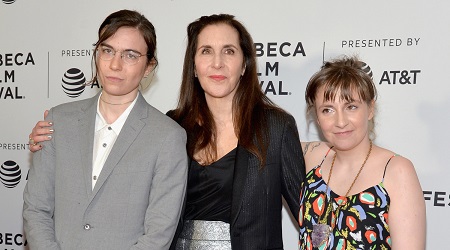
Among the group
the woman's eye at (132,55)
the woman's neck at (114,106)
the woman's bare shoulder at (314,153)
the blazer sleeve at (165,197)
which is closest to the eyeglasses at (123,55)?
the woman's eye at (132,55)

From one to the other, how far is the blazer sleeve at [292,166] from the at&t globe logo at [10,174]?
2.50 m

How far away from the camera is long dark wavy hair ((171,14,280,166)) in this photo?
231 cm

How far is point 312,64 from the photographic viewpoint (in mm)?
3227

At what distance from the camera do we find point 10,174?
158 inches

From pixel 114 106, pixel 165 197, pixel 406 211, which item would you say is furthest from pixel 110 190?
pixel 406 211

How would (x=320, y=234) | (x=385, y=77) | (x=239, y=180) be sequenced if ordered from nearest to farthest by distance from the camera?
1. (x=320, y=234)
2. (x=239, y=180)
3. (x=385, y=77)

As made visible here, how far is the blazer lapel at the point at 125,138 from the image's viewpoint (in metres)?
2.02

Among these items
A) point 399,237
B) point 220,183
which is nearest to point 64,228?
point 220,183

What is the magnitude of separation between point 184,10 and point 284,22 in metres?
0.70

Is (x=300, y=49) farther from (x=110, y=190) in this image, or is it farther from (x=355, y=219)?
(x=110, y=190)

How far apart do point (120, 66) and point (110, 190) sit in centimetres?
50

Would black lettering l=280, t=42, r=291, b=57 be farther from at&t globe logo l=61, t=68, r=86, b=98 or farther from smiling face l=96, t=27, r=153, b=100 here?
at&t globe logo l=61, t=68, r=86, b=98

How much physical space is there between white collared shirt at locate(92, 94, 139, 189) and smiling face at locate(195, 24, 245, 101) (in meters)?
0.37

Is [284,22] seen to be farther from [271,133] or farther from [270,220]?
[270,220]
